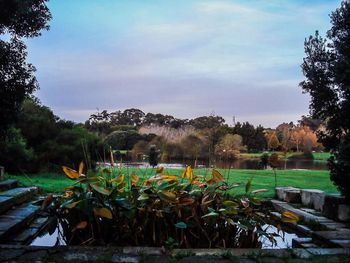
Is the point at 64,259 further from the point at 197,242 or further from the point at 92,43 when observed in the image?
the point at 92,43

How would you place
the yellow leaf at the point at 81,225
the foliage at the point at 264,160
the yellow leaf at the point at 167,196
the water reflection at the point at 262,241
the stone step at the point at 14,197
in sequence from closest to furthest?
the yellow leaf at the point at 81,225 < the yellow leaf at the point at 167,196 < the water reflection at the point at 262,241 < the stone step at the point at 14,197 < the foliage at the point at 264,160

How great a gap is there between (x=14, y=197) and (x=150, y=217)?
9.40ft

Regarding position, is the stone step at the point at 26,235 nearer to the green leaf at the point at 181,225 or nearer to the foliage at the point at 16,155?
the green leaf at the point at 181,225

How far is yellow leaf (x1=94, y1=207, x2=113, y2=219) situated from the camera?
11.0 feet

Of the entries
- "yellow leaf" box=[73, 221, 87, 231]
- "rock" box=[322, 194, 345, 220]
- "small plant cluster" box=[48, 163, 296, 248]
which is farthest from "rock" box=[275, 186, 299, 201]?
"yellow leaf" box=[73, 221, 87, 231]

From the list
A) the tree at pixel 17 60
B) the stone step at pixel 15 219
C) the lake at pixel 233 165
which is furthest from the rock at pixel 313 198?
→ the tree at pixel 17 60

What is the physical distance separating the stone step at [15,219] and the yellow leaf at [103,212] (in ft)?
3.51

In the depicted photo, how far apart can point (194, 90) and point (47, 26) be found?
8190mm

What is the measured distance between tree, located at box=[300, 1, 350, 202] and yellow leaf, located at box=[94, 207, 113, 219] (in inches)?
102

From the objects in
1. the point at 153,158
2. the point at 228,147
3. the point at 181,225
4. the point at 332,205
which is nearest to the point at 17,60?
the point at 153,158

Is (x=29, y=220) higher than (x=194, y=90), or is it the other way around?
(x=194, y=90)

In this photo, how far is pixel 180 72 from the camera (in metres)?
10.5

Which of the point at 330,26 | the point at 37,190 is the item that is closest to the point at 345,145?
the point at 330,26

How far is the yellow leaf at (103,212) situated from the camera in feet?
11.0
